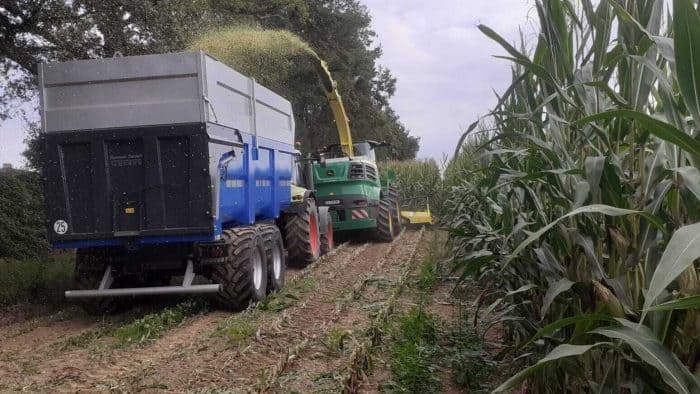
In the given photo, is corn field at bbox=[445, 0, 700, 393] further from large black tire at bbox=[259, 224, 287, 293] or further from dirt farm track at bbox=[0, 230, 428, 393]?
large black tire at bbox=[259, 224, 287, 293]

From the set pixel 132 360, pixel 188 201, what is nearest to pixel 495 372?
pixel 132 360

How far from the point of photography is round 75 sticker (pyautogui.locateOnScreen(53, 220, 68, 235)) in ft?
20.7

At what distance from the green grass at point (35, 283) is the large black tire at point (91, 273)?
1126 millimetres

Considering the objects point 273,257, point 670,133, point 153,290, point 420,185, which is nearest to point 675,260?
point 670,133

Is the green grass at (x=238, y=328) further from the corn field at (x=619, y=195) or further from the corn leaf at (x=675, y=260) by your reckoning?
the corn leaf at (x=675, y=260)

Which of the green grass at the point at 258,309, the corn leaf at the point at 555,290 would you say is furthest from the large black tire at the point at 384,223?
the corn leaf at the point at 555,290

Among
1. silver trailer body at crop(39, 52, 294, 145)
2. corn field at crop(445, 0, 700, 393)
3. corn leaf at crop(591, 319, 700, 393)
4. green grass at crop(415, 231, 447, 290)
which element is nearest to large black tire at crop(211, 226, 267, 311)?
silver trailer body at crop(39, 52, 294, 145)

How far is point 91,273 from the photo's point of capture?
6.76 metres

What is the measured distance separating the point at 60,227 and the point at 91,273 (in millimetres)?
693

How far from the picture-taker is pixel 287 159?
9711 millimetres

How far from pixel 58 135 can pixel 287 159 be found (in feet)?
12.8

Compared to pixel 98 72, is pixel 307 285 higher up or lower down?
lower down

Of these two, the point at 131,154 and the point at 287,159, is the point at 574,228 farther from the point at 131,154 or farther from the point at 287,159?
the point at 287,159

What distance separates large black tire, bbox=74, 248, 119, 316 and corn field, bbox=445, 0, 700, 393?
4.92m
